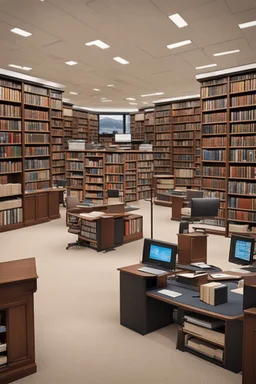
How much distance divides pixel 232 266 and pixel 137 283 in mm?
3060

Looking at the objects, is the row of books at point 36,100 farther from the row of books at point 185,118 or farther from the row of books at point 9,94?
the row of books at point 185,118

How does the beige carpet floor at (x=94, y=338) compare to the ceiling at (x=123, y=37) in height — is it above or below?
below

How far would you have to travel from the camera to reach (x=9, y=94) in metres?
10.0

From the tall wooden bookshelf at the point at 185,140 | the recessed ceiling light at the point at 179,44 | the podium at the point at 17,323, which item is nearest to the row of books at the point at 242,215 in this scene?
the recessed ceiling light at the point at 179,44

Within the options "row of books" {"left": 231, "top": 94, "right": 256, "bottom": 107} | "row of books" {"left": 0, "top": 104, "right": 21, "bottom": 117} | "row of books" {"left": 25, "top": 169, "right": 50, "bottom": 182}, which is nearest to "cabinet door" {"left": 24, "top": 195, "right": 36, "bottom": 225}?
"row of books" {"left": 25, "top": 169, "right": 50, "bottom": 182}

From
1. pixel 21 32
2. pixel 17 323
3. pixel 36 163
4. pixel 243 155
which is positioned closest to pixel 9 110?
pixel 36 163

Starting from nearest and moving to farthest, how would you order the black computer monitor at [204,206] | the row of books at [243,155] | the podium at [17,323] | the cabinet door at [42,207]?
the podium at [17,323] → the black computer monitor at [204,206] → the row of books at [243,155] → the cabinet door at [42,207]

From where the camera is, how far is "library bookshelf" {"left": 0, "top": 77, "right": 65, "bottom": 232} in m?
10.0

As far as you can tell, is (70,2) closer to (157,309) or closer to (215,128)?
(157,309)

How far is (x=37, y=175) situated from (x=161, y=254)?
7.17 metres

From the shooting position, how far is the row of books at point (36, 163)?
11.0 meters

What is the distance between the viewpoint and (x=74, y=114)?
64.4 ft

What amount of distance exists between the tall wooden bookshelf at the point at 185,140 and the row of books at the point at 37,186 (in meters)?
5.95

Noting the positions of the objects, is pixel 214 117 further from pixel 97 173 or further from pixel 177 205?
pixel 97 173
